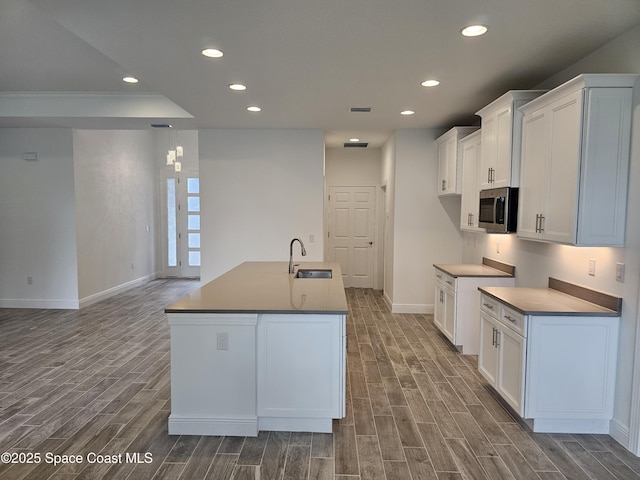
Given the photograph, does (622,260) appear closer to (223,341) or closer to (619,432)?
(619,432)

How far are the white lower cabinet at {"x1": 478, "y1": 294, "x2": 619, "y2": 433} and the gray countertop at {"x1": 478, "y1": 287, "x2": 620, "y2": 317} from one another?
1.5 inches

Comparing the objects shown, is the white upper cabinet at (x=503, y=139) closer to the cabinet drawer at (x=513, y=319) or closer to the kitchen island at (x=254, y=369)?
the cabinet drawer at (x=513, y=319)

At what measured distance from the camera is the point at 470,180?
455cm

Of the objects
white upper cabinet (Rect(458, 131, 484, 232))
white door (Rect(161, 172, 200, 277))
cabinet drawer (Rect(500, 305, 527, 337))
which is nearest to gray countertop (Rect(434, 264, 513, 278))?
white upper cabinet (Rect(458, 131, 484, 232))

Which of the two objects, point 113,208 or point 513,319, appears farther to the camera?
point 113,208

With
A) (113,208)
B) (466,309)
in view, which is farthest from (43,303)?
(466,309)

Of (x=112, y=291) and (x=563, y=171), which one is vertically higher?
(x=563, y=171)

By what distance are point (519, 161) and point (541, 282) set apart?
3.54 ft

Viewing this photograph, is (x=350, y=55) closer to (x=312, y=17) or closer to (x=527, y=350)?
(x=312, y=17)

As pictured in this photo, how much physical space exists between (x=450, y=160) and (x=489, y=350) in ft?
8.88

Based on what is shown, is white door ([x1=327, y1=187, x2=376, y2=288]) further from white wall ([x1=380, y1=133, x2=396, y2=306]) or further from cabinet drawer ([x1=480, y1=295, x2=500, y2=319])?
cabinet drawer ([x1=480, y1=295, x2=500, y2=319])

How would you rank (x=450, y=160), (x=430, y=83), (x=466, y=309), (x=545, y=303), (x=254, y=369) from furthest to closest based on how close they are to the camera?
(x=450, y=160) → (x=466, y=309) → (x=430, y=83) → (x=545, y=303) → (x=254, y=369)

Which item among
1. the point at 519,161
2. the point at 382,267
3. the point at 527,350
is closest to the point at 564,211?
the point at 519,161

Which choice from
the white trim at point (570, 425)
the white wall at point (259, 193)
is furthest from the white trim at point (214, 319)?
the white wall at point (259, 193)
